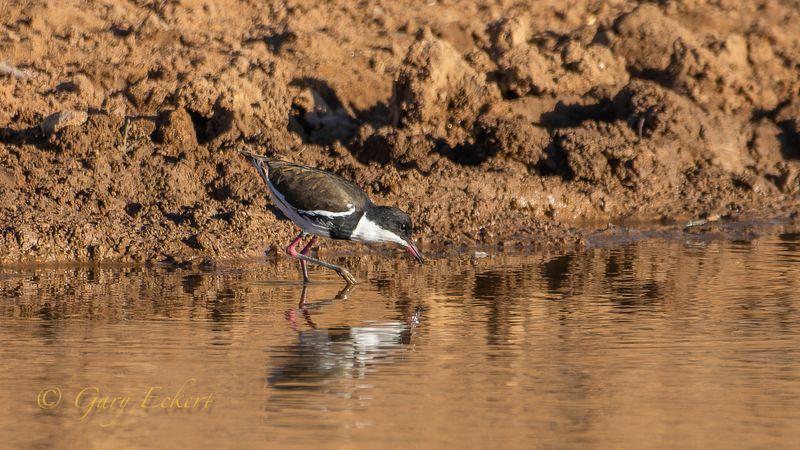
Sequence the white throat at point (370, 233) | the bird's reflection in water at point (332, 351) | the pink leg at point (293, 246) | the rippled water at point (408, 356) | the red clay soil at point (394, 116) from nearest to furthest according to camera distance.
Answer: the rippled water at point (408, 356) < the bird's reflection in water at point (332, 351) < the white throat at point (370, 233) < the pink leg at point (293, 246) < the red clay soil at point (394, 116)

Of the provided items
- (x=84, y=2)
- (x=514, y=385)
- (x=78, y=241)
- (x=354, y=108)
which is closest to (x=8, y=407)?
(x=514, y=385)

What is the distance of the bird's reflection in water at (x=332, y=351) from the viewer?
24.6 ft

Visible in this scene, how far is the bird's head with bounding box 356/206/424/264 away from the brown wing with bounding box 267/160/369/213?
14 centimetres

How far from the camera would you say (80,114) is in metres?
13.3

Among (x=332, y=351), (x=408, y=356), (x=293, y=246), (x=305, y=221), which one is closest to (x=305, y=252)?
(x=293, y=246)

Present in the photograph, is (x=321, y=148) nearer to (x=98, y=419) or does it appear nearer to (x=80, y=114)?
(x=80, y=114)

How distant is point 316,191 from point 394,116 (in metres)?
4.09

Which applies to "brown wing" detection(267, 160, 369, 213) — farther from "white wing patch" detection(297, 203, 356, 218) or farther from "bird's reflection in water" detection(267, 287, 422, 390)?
"bird's reflection in water" detection(267, 287, 422, 390)

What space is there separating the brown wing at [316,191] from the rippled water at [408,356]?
0.65m

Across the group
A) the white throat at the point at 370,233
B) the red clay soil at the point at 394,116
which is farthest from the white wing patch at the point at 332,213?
the red clay soil at the point at 394,116

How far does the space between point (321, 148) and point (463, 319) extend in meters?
5.31
